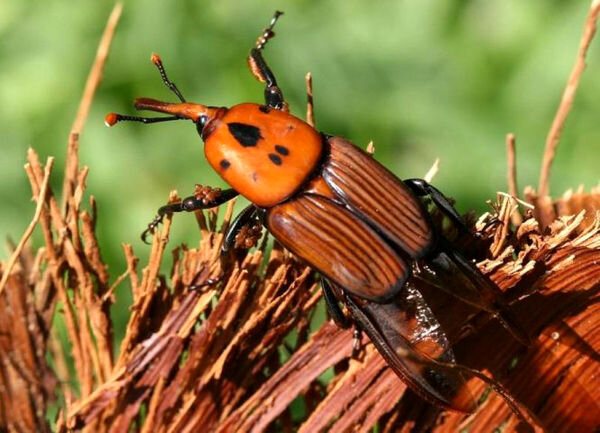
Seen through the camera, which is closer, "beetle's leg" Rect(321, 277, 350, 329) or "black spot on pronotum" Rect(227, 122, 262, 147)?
"beetle's leg" Rect(321, 277, 350, 329)

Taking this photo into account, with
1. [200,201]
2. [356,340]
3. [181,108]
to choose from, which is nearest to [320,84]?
[181,108]

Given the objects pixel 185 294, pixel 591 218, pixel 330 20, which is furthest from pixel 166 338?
pixel 330 20

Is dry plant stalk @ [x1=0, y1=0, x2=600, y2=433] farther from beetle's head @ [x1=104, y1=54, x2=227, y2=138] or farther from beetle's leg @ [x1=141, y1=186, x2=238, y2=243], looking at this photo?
beetle's head @ [x1=104, y1=54, x2=227, y2=138]

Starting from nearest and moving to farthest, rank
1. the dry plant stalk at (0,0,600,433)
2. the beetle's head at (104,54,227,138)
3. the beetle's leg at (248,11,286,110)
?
1. the dry plant stalk at (0,0,600,433)
2. the beetle's head at (104,54,227,138)
3. the beetle's leg at (248,11,286,110)

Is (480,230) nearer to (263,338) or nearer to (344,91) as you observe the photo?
(263,338)

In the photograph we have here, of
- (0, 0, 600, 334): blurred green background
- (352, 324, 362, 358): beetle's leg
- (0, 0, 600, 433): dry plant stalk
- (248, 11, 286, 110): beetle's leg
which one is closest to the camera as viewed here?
(0, 0, 600, 433): dry plant stalk

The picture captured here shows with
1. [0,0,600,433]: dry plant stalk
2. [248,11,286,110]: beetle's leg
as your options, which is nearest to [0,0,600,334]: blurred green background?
[248,11,286,110]: beetle's leg

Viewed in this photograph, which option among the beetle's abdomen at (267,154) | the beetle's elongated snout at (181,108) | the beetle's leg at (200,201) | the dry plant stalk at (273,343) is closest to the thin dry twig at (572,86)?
the dry plant stalk at (273,343)

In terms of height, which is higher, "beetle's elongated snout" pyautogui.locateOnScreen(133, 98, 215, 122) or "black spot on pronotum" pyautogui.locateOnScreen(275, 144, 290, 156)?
"beetle's elongated snout" pyautogui.locateOnScreen(133, 98, 215, 122)

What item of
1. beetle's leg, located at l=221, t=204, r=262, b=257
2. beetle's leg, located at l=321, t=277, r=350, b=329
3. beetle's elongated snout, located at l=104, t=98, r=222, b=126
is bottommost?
beetle's leg, located at l=321, t=277, r=350, b=329
